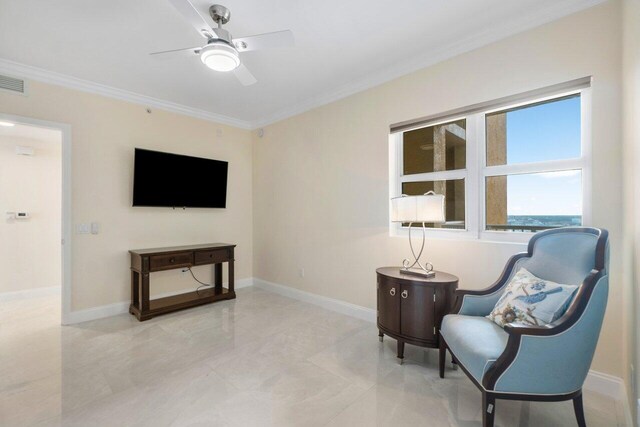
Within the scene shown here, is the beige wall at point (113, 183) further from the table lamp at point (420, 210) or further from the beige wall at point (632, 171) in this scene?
the beige wall at point (632, 171)

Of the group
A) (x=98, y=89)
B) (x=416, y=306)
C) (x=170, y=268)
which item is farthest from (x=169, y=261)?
(x=416, y=306)

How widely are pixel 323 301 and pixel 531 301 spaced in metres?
2.39

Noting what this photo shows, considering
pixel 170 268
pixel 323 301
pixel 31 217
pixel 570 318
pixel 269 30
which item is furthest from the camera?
pixel 31 217

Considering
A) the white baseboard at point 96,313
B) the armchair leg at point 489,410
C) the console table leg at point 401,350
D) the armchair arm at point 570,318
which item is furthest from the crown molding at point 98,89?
the armchair leg at point 489,410

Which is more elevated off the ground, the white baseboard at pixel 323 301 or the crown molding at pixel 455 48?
the crown molding at pixel 455 48

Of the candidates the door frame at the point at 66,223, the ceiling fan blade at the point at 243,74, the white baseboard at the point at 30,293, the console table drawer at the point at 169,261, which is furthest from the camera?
the white baseboard at the point at 30,293

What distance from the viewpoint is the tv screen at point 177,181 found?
11.4 feet

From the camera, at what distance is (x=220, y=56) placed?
6.44 ft

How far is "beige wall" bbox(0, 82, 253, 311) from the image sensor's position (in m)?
3.11

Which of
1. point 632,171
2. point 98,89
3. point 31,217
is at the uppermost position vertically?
point 98,89

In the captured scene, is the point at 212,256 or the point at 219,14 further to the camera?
the point at 212,256

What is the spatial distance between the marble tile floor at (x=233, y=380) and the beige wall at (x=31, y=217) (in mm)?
1258

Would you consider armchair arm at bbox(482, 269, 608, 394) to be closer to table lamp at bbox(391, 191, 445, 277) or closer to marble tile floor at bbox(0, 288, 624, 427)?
marble tile floor at bbox(0, 288, 624, 427)

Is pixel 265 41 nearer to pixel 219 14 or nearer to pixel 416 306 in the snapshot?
pixel 219 14
